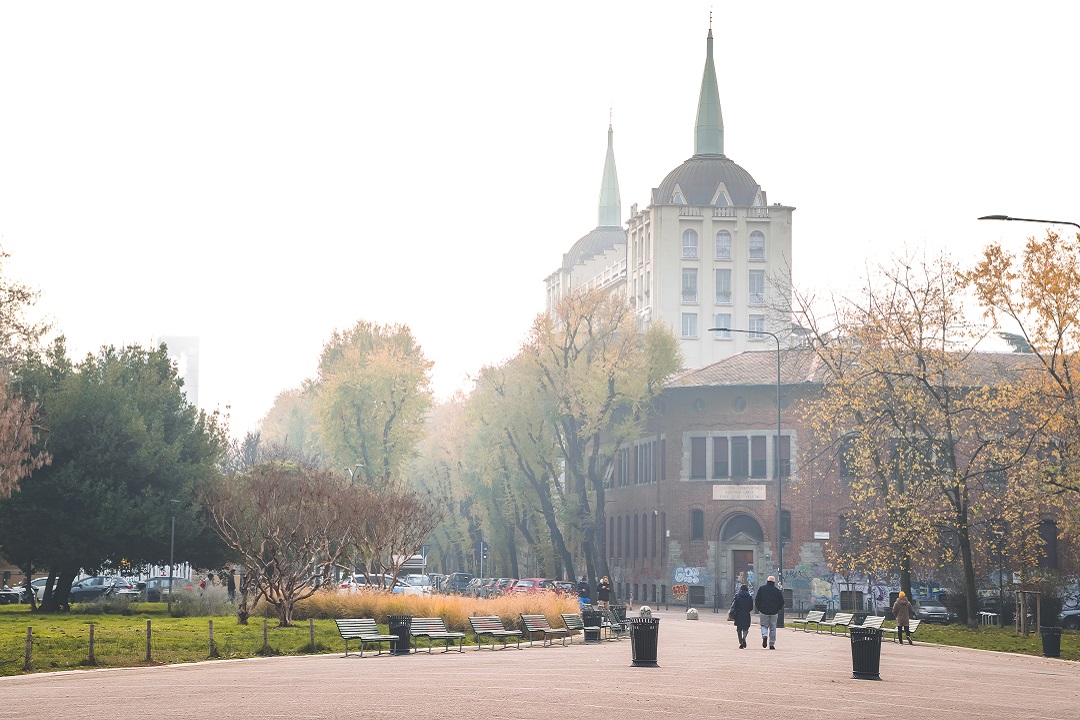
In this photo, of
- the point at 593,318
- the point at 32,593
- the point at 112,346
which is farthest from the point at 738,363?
the point at 32,593

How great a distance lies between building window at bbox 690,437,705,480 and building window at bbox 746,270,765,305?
42.5m

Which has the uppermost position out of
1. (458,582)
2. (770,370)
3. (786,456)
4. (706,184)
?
(706,184)

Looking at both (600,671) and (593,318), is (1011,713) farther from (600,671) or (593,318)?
(593,318)

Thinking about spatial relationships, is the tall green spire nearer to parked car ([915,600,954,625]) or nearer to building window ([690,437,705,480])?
building window ([690,437,705,480])

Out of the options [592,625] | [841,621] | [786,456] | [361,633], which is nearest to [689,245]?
[786,456]

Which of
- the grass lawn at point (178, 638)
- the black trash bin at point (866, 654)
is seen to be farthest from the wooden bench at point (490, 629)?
the black trash bin at point (866, 654)

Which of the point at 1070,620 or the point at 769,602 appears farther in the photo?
the point at 1070,620

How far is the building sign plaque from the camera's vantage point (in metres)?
73.2

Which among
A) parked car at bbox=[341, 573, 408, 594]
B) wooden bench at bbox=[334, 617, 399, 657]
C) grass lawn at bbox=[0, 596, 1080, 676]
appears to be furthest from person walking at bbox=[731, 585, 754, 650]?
parked car at bbox=[341, 573, 408, 594]

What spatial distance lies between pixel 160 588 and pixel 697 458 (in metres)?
27.3

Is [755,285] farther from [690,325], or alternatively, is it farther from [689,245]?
[689,245]

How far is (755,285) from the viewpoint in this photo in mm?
117188

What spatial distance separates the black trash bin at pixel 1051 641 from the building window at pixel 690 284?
8256cm

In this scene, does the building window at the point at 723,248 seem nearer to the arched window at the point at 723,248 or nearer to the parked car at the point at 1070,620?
the arched window at the point at 723,248
